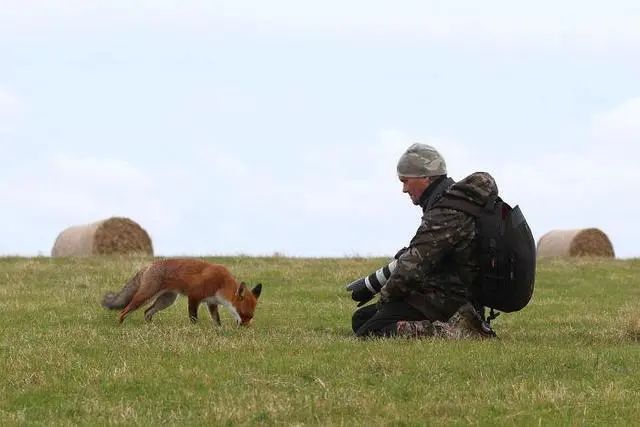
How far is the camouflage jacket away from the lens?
12188mm

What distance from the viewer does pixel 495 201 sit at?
12422 millimetres

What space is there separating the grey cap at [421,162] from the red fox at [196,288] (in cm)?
344

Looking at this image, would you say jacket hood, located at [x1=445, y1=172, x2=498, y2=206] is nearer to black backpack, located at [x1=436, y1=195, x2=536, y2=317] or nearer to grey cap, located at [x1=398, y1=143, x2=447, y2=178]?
black backpack, located at [x1=436, y1=195, x2=536, y2=317]

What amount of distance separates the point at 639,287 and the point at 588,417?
1698 cm

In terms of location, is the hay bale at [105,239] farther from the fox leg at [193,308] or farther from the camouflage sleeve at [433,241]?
the camouflage sleeve at [433,241]

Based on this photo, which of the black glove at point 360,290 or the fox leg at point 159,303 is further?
the fox leg at point 159,303

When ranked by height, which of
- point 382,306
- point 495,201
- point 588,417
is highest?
point 495,201

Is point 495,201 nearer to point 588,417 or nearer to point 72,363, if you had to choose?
point 588,417

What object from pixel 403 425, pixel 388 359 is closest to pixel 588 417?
pixel 403 425

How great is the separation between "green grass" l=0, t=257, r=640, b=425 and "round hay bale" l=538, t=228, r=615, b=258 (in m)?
17.6

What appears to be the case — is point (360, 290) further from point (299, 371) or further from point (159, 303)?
point (159, 303)

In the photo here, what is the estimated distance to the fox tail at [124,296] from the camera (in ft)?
→ 50.5

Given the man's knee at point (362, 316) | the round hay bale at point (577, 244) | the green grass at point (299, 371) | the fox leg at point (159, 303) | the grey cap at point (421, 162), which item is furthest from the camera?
the round hay bale at point (577, 244)

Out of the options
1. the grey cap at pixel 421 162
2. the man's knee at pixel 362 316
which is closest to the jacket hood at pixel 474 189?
the grey cap at pixel 421 162
